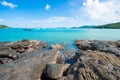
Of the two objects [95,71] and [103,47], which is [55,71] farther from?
[103,47]

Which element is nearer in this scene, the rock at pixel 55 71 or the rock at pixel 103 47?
the rock at pixel 55 71

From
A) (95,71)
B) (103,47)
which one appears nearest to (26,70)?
(95,71)

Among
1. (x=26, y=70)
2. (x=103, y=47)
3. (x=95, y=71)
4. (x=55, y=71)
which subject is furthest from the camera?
(x=103, y=47)

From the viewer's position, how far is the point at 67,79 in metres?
15.6

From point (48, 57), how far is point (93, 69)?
758cm

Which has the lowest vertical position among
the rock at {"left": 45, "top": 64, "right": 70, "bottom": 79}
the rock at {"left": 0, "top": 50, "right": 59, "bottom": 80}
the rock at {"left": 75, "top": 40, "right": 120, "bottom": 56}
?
the rock at {"left": 75, "top": 40, "right": 120, "bottom": 56}

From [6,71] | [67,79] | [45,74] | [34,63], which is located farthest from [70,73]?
[6,71]

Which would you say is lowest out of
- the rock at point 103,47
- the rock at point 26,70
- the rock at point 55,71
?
the rock at point 103,47

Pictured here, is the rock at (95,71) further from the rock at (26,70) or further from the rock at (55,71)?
the rock at (26,70)

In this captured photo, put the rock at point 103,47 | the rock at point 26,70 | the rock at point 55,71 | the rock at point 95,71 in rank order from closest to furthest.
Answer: the rock at point 95,71 < the rock at point 26,70 < the rock at point 55,71 < the rock at point 103,47

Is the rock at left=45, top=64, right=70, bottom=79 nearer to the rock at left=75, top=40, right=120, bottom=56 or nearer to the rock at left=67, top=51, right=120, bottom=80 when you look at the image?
the rock at left=67, top=51, right=120, bottom=80

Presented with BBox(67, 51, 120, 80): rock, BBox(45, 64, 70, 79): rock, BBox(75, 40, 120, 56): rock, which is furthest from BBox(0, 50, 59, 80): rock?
BBox(75, 40, 120, 56): rock

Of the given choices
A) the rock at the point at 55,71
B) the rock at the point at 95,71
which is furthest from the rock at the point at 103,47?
the rock at the point at 55,71

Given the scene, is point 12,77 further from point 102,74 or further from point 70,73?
point 102,74
